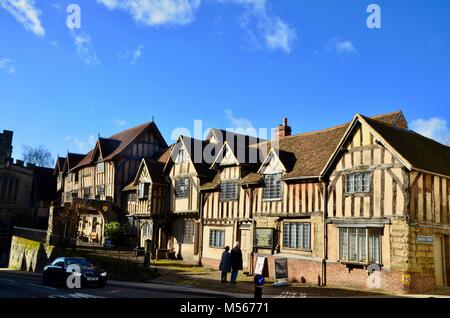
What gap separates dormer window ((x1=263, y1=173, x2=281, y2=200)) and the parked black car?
31.7 feet

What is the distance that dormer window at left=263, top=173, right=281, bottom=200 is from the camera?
23.1m

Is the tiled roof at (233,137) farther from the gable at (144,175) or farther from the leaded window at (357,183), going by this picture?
the leaded window at (357,183)

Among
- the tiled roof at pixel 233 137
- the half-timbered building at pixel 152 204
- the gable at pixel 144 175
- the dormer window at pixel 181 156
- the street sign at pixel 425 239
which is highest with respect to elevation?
the tiled roof at pixel 233 137

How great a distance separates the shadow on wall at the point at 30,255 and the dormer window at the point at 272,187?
14.9 meters

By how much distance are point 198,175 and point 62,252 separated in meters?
10.1

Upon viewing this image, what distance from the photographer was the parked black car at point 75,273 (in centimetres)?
1738

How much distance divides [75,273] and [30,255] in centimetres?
1642

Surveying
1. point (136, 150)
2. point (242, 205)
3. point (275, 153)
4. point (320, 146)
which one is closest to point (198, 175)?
point (242, 205)

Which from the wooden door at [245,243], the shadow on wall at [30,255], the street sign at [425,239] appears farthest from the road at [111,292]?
the shadow on wall at [30,255]

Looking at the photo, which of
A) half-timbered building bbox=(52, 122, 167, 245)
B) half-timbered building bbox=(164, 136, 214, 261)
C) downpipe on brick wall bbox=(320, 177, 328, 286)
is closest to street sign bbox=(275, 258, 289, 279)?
downpipe on brick wall bbox=(320, 177, 328, 286)

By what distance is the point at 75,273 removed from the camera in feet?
57.2

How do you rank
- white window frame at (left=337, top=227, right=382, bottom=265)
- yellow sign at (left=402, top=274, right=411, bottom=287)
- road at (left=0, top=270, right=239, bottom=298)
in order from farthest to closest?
white window frame at (left=337, top=227, right=382, bottom=265)
yellow sign at (left=402, top=274, right=411, bottom=287)
road at (left=0, top=270, right=239, bottom=298)

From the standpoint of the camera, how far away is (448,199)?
19.3m

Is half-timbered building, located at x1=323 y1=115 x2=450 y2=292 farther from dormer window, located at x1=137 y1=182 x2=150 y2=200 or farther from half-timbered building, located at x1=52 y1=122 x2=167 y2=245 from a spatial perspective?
half-timbered building, located at x1=52 y1=122 x2=167 y2=245
